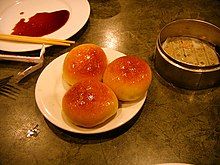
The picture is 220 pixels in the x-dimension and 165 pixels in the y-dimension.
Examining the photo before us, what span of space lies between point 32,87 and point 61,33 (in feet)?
0.87

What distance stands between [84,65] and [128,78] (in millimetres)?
144

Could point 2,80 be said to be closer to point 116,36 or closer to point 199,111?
point 116,36

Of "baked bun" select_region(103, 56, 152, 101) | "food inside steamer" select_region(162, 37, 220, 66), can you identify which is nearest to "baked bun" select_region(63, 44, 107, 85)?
"baked bun" select_region(103, 56, 152, 101)

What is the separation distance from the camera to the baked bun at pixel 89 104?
81 centimetres

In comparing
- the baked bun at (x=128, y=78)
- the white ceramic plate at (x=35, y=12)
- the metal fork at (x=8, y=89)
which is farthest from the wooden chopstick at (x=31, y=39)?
the baked bun at (x=128, y=78)

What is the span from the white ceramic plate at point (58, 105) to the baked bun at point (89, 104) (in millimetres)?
29

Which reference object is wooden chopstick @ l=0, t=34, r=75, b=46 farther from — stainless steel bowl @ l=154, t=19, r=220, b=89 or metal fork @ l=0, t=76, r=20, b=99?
stainless steel bowl @ l=154, t=19, r=220, b=89

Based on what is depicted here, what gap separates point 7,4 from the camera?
53.8 inches

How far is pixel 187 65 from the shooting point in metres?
0.96

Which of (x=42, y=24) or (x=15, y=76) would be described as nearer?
(x=15, y=76)

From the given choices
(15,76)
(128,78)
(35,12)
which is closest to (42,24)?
(35,12)

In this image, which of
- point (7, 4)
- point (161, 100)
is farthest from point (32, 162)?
point (7, 4)

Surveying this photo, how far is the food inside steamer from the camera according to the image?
1.09 metres

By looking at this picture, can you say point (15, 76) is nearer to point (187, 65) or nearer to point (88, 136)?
point (88, 136)
